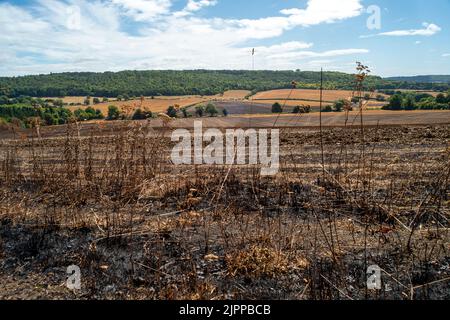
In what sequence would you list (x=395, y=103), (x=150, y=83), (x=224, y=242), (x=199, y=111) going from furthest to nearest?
(x=150, y=83)
(x=395, y=103)
(x=199, y=111)
(x=224, y=242)

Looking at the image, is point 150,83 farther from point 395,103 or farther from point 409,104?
point 409,104

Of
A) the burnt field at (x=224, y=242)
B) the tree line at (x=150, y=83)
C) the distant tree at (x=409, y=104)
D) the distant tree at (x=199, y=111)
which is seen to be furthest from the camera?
the tree line at (x=150, y=83)

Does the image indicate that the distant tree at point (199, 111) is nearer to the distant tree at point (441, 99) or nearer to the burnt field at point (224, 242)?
the distant tree at point (441, 99)

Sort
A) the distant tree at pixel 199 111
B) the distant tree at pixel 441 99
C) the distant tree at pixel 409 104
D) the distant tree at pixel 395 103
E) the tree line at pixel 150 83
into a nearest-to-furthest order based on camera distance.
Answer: the distant tree at pixel 199 111, the distant tree at pixel 409 104, the distant tree at pixel 395 103, the distant tree at pixel 441 99, the tree line at pixel 150 83

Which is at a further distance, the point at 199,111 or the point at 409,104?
the point at 409,104

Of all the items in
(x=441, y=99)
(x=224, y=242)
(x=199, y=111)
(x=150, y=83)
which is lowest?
(x=224, y=242)

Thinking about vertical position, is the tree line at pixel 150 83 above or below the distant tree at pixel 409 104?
above

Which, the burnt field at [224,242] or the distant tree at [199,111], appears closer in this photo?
the burnt field at [224,242]

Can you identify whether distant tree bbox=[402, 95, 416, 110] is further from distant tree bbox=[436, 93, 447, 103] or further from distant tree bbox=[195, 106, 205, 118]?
distant tree bbox=[195, 106, 205, 118]

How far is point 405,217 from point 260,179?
9.59 ft

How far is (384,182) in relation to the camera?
24.1 ft

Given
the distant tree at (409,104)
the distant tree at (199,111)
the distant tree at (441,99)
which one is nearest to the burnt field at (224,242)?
the distant tree at (199,111)

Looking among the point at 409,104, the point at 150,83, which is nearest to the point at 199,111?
the point at 409,104
